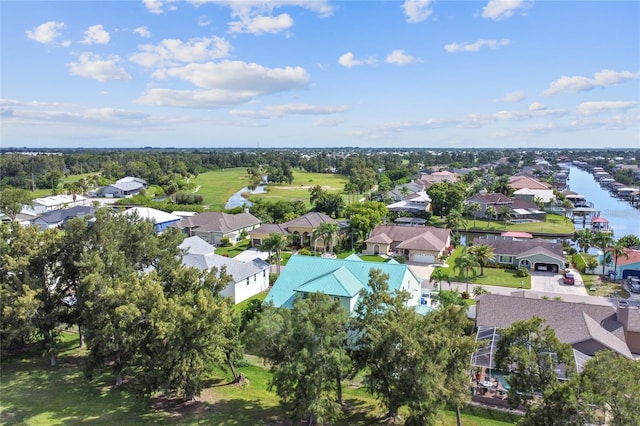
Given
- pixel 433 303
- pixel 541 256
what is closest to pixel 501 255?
pixel 541 256

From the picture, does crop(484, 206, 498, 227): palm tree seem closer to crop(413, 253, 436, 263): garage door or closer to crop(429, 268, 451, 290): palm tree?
crop(413, 253, 436, 263): garage door

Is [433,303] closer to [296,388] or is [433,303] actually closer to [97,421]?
[296,388]

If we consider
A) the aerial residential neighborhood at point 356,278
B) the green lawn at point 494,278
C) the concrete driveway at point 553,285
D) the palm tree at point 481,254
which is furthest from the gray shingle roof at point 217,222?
the concrete driveway at point 553,285

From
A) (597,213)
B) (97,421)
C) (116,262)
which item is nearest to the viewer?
(97,421)

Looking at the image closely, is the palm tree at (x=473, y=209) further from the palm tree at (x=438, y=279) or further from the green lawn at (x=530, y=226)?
the palm tree at (x=438, y=279)

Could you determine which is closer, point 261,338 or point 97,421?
point 261,338

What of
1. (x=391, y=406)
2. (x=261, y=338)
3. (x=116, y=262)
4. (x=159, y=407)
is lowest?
(x=159, y=407)
